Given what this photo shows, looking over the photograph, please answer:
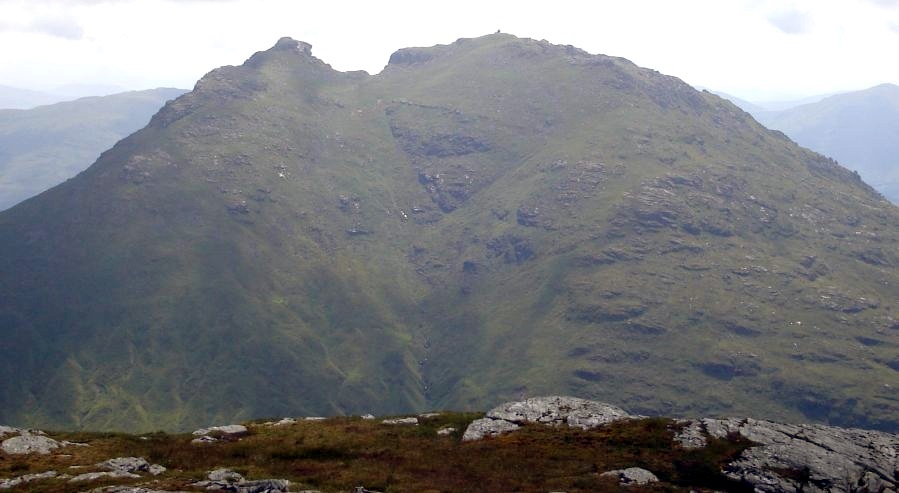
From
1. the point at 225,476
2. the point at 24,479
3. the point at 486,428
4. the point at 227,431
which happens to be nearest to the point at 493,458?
the point at 486,428

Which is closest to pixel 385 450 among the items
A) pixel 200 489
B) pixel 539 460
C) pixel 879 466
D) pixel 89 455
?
pixel 539 460

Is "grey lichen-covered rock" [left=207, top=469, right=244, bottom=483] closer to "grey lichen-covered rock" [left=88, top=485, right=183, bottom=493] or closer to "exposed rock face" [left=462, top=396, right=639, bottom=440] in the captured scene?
"grey lichen-covered rock" [left=88, top=485, right=183, bottom=493]

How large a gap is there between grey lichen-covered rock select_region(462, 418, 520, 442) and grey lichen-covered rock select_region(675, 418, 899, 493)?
82.0ft

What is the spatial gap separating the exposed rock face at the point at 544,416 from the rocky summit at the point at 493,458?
0.35 m

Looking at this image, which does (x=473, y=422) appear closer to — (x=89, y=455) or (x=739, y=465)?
(x=739, y=465)

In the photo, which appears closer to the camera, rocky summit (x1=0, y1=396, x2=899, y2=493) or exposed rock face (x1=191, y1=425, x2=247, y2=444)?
rocky summit (x1=0, y1=396, x2=899, y2=493)

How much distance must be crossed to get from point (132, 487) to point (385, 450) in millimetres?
33854

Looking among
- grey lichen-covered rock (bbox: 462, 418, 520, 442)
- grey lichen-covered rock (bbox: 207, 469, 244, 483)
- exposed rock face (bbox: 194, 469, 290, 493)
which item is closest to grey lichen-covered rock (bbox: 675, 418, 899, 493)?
grey lichen-covered rock (bbox: 462, 418, 520, 442)

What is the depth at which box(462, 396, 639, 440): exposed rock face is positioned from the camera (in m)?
110

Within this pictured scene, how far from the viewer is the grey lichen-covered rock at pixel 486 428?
10812 centimetres

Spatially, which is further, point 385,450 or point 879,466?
point 385,450

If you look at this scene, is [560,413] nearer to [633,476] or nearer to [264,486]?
[633,476]

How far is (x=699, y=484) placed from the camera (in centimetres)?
8781

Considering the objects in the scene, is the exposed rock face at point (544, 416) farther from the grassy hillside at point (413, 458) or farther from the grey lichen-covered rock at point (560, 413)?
the grassy hillside at point (413, 458)
